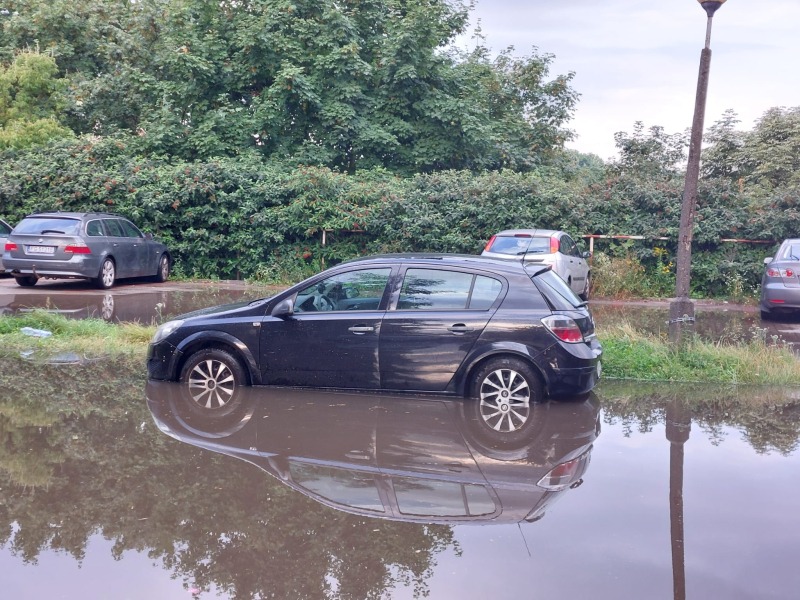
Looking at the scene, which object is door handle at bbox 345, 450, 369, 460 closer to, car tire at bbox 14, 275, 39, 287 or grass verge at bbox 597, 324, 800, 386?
grass verge at bbox 597, 324, 800, 386

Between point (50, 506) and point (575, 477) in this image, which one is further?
point (575, 477)

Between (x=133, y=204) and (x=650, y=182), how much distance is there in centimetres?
1275

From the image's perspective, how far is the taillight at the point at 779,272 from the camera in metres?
15.6

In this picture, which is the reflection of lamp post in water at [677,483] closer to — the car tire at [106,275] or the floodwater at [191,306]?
the floodwater at [191,306]

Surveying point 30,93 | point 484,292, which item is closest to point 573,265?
point 484,292

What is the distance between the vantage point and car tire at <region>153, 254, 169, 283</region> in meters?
21.3

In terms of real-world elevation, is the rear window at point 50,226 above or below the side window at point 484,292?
above

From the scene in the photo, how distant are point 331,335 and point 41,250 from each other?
11.5m

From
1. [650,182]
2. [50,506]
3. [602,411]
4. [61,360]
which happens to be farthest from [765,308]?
[50,506]

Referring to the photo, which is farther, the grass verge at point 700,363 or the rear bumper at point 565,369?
the grass verge at point 700,363

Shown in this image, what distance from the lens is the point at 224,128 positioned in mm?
26047

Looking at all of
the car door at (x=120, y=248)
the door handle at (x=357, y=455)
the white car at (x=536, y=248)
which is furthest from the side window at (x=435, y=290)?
the car door at (x=120, y=248)

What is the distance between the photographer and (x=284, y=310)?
882 cm

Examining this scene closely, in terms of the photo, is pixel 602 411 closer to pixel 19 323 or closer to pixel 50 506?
pixel 50 506
